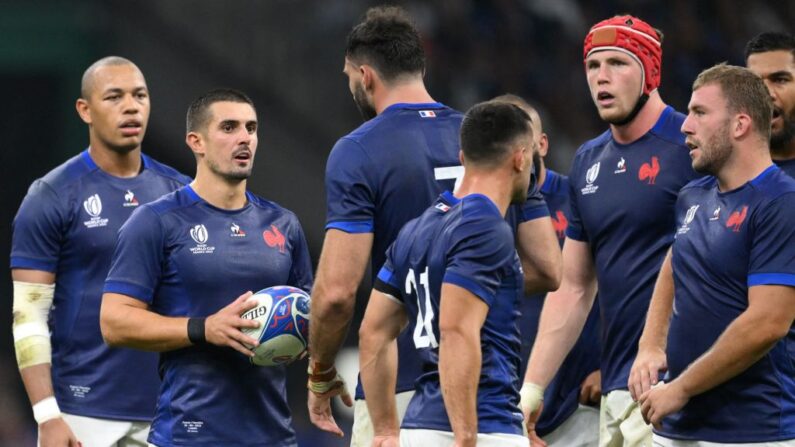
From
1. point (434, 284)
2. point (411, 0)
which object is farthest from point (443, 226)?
point (411, 0)

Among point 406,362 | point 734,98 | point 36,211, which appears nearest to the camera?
point 734,98

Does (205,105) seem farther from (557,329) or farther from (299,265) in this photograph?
(557,329)

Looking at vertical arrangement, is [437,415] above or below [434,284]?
below

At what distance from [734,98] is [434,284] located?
1.42 meters

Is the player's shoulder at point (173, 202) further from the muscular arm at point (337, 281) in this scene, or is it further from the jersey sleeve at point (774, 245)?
the jersey sleeve at point (774, 245)

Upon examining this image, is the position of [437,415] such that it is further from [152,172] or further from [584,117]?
[584,117]

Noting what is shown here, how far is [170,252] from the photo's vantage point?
6090 mm

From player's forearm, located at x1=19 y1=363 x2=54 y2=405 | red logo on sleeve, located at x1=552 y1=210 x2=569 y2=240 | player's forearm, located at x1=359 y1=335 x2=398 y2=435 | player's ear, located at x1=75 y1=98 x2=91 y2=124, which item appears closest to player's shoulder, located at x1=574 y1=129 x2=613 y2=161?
red logo on sleeve, located at x1=552 y1=210 x2=569 y2=240

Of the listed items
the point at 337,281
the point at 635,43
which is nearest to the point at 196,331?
the point at 337,281

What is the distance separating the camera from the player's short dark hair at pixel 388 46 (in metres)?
6.07

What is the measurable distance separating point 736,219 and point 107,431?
3328 mm

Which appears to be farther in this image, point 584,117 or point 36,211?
point 584,117

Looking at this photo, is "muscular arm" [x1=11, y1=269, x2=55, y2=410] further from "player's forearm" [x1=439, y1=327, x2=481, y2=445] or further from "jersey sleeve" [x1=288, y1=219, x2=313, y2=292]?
"player's forearm" [x1=439, y1=327, x2=481, y2=445]

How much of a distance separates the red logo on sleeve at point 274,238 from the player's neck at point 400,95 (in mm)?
757
